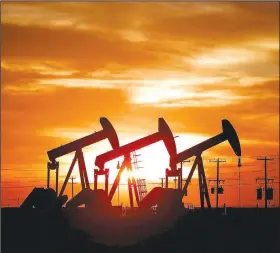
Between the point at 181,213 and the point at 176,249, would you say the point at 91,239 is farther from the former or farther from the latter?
the point at 181,213

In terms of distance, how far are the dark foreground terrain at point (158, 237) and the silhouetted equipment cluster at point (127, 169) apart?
13.1 ft

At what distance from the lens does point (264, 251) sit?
86.2 ft

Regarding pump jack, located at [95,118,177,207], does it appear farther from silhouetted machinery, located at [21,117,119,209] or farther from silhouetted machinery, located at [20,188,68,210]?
silhouetted machinery, located at [20,188,68,210]

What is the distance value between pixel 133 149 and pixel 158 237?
1125cm

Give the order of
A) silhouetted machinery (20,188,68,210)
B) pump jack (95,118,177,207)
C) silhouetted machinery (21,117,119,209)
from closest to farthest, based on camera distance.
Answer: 1. pump jack (95,118,177,207)
2. silhouetted machinery (21,117,119,209)
3. silhouetted machinery (20,188,68,210)

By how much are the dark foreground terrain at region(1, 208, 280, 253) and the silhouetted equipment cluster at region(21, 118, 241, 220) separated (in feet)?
13.1

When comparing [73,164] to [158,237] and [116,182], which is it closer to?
[116,182]

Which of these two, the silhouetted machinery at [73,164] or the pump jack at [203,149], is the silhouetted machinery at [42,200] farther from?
the pump jack at [203,149]

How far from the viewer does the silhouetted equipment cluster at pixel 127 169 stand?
39.6 meters

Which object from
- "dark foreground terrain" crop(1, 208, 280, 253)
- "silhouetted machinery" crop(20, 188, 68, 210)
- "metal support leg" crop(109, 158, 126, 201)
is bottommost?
"dark foreground terrain" crop(1, 208, 280, 253)

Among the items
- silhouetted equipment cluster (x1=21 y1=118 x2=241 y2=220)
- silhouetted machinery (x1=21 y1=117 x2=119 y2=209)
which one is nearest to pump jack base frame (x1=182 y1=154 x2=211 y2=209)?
silhouetted equipment cluster (x1=21 y1=118 x2=241 y2=220)

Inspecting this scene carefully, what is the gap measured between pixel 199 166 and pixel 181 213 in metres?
4.44

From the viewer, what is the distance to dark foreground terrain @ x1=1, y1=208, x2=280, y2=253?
2730 centimetres

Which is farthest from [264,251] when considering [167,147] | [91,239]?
[167,147]
